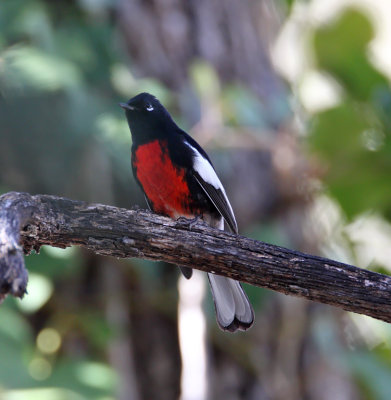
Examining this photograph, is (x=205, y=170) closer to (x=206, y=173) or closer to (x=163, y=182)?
(x=206, y=173)

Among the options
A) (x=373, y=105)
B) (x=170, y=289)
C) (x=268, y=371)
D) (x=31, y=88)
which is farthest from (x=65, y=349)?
(x=373, y=105)

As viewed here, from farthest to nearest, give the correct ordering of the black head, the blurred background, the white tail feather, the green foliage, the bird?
1. the green foliage
2. the blurred background
3. the black head
4. the bird
5. the white tail feather

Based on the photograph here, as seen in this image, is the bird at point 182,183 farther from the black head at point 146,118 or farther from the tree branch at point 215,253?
the tree branch at point 215,253

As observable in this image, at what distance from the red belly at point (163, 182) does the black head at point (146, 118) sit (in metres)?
0.12

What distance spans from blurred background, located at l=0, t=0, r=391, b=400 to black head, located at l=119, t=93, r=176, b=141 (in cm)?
86

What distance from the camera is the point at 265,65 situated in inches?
254

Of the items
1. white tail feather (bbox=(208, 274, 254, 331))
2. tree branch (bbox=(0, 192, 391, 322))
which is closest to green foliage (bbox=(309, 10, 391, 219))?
white tail feather (bbox=(208, 274, 254, 331))

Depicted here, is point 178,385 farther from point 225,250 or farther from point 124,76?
point 225,250

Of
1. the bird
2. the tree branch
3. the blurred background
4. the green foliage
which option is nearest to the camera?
the tree branch

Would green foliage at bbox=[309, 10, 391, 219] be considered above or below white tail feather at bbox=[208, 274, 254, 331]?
above

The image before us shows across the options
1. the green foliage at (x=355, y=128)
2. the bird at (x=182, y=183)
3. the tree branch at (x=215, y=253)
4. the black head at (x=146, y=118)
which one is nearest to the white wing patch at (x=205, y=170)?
the bird at (x=182, y=183)

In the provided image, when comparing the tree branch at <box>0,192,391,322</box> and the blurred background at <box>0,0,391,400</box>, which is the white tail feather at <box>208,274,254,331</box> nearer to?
the tree branch at <box>0,192,391,322</box>

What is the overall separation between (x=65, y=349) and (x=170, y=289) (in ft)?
3.07

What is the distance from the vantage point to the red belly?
11.9 ft
